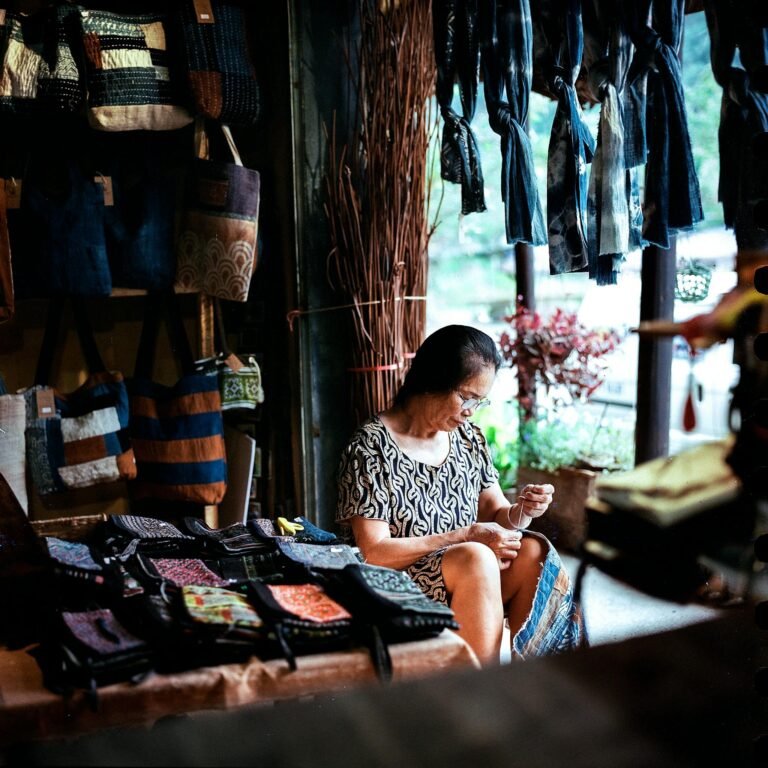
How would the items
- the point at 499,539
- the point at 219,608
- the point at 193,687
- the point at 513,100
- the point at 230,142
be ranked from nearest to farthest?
the point at 193,687
the point at 219,608
the point at 499,539
the point at 513,100
the point at 230,142

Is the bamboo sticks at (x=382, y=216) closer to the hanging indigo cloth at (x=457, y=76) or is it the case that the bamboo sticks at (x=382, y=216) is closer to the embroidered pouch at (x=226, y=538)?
the hanging indigo cloth at (x=457, y=76)

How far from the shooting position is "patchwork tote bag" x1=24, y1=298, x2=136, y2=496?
5.01ft

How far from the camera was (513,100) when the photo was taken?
1535 millimetres

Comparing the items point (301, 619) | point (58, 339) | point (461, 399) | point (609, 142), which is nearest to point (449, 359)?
point (461, 399)

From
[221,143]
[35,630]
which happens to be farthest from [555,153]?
[35,630]

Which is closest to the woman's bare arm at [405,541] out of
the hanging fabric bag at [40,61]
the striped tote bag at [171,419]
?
the striped tote bag at [171,419]

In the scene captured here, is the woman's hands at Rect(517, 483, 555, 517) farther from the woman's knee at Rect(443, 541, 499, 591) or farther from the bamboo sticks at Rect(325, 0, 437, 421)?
the bamboo sticks at Rect(325, 0, 437, 421)

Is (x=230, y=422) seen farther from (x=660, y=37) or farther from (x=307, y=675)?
(x=660, y=37)

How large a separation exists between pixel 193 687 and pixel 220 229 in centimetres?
110

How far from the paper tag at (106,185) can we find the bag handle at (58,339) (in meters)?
0.24

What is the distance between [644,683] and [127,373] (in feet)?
3.91

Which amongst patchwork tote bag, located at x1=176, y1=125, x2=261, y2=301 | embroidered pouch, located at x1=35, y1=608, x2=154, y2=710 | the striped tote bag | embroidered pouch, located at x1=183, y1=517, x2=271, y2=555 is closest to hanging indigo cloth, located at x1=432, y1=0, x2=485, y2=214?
patchwork tote bag, located at x1=176, y1=125, x2=261, y2=301

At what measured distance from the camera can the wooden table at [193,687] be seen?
78 cm

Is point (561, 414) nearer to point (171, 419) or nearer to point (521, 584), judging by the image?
point (521, 584)
